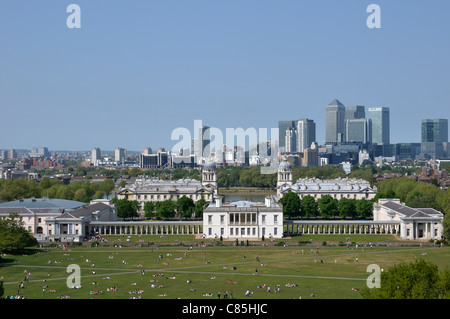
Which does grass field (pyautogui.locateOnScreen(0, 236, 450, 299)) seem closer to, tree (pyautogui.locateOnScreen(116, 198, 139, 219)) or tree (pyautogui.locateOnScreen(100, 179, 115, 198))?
tree (pyautogui.locateOnScreen(116, 198, 139, 219))

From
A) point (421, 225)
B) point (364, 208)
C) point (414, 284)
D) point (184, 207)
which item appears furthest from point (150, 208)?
point (414, 284)

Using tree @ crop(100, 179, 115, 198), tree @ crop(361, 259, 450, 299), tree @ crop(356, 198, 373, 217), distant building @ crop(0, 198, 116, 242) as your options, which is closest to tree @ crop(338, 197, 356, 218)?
tree @ crop(356, 198, 373, 217)

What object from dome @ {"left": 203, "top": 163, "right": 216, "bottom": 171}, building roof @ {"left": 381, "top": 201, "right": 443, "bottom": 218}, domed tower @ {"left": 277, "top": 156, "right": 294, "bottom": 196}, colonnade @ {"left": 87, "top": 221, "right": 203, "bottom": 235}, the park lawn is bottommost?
the park lawn

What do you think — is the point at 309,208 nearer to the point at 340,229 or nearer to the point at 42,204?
the point at 340,229

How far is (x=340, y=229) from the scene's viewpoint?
301 ft

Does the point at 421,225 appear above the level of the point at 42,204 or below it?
below

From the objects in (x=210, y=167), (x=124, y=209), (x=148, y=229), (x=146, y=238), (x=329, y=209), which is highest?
(x=210, y=167)

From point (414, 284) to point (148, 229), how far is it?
61924 mm

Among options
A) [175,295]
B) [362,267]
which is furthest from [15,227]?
[362,267]

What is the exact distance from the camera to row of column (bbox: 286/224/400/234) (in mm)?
90019

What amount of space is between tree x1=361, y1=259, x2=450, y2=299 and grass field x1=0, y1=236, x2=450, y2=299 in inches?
383

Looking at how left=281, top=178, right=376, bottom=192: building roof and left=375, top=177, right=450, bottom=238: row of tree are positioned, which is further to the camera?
left=281, top=178, right=376, bottom=192: building roof

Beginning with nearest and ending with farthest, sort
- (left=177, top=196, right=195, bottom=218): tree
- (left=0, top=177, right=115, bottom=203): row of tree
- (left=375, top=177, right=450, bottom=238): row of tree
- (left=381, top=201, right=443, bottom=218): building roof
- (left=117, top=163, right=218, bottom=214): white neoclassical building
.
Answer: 1. (left=381, top=201, right=443, bottom=218): building roof
2. (left=375, top=177, right=450, bottom=238): row of tree
3. (left=177, top=196, right=195, bottom=218): tree
4. (left=0, top=177, right=115, bottom=203): row of tree
5. (left=117, top=163, right=218, bottom=214): white neoclassical building
